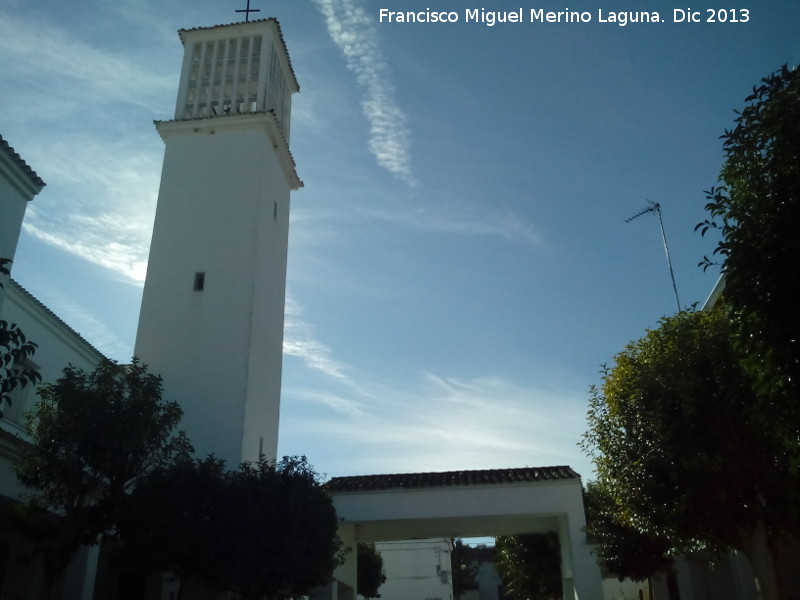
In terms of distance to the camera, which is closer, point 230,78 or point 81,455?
point 81,455

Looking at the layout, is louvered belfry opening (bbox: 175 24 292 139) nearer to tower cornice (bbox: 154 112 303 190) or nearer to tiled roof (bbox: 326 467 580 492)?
tower cornice (bbox: 154 112 303 190)

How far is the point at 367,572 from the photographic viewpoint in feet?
114

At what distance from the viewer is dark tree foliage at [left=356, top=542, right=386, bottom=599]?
34406 mm

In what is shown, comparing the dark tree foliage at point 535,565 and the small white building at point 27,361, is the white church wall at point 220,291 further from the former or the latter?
the dark tree foliage at point 535,565

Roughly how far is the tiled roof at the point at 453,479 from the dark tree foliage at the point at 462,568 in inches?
1244

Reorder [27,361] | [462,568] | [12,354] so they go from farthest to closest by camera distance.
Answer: [462,568] → [27,361] → [12,354]

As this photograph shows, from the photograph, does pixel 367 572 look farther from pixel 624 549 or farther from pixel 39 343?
pixel 39 343

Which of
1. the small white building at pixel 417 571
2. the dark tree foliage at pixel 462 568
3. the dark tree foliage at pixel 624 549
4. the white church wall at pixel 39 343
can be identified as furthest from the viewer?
the dark tree foliage at pixel 462 568

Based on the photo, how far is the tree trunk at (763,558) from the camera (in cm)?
1183

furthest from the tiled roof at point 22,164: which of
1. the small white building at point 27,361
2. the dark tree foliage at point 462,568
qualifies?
the dark tree foliage at point 462,568

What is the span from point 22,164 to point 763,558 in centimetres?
1415

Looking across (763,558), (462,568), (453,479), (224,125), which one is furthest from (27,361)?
(462,568)

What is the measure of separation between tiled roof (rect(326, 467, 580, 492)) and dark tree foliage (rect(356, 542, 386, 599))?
12.7 metres

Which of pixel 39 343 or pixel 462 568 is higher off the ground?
pixel 39 343
